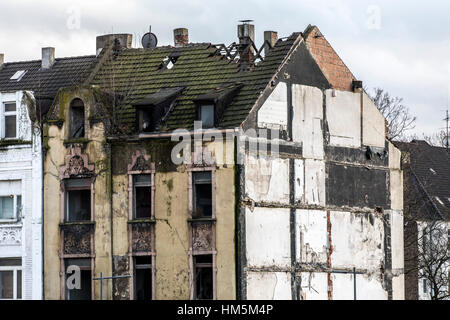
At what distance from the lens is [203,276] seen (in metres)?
45.8

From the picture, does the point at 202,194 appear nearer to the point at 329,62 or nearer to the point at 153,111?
the point at 153,111

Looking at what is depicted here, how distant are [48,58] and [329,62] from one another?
12.2 m

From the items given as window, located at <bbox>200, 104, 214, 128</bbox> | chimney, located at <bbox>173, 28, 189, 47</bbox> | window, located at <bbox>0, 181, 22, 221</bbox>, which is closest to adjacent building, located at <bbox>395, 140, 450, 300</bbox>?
chimney, located at <bbox>173, 28, 189, 47</bbox>

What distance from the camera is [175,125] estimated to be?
47.3m

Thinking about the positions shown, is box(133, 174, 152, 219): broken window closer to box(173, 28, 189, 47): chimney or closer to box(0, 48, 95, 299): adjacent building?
box(0, 48, 95, 299): adjacent building

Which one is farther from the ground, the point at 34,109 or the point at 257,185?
the point at 34,109

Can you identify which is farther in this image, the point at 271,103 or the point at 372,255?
the point at 372,255

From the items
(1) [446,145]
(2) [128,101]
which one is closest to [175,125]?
(2) [128,101]

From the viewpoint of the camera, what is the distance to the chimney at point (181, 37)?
5353 cm

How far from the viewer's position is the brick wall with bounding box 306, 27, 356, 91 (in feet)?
164
